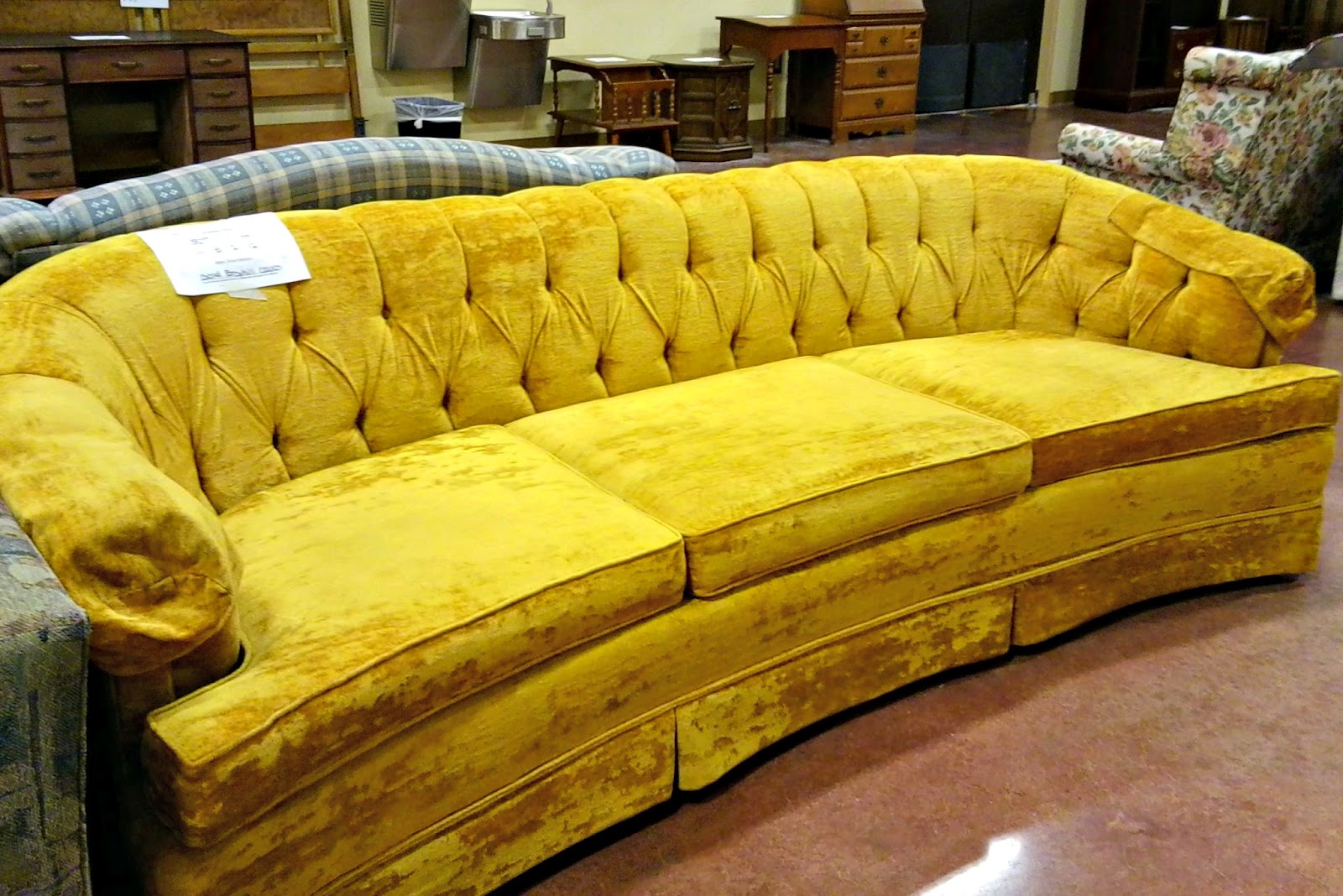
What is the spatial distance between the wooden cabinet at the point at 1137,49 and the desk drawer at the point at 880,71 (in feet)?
7.34

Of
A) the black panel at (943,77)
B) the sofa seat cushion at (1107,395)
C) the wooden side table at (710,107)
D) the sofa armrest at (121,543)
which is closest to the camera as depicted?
the sofa armrest at (121,543)

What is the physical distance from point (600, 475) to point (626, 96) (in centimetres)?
485

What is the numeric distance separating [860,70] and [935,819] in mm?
6358

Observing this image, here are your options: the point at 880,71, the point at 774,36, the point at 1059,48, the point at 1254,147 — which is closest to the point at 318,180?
the point at 1254,147

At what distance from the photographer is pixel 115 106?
5672mm

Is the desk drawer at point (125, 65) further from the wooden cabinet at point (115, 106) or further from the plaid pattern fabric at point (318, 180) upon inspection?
the plaid pattern fabric at point (318, 180)

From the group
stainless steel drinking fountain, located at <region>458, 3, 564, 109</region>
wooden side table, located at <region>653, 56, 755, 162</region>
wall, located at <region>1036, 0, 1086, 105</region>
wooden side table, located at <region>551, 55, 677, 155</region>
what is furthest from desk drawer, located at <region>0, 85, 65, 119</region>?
wall, located at <region>1036, 0, 1086, 105</region>

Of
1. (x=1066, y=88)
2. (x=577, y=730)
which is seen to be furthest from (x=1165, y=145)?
(x=1066, y=88)

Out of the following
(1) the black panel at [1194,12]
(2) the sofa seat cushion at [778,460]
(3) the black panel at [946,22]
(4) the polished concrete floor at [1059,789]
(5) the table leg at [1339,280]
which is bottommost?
(4) the polished concrete floor at [1059,789]


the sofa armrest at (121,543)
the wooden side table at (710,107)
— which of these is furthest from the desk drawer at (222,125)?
the sofa armrest at (121,543)

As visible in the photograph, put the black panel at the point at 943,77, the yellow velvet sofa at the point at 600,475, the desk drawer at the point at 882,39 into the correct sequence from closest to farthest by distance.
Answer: the yellow velvet sofa at the point at 600,475 < the desk drawer at the point at 882,39 < the black panel at the point at 943,77

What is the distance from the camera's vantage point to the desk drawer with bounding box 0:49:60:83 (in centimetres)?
488

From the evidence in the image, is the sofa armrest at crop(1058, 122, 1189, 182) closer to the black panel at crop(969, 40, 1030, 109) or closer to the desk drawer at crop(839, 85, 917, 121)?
the desk drawer at crop(839, 85, 917, 121)

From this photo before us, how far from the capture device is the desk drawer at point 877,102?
7.48m
